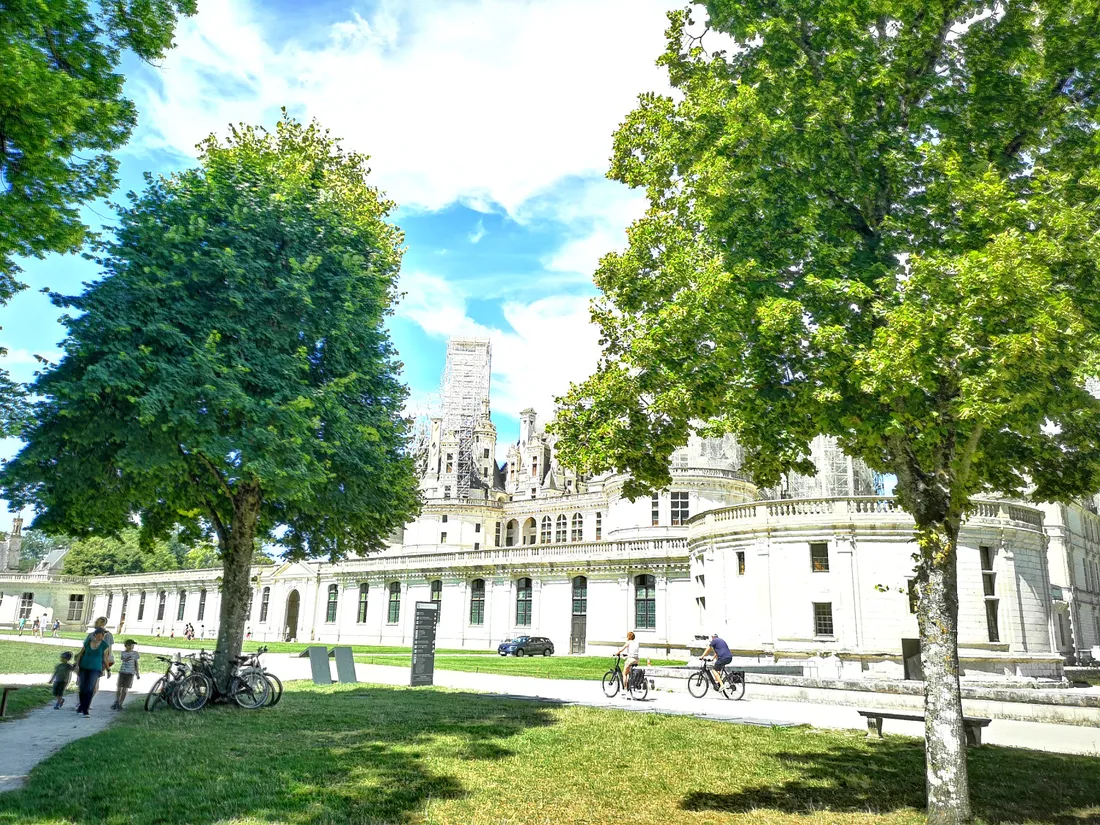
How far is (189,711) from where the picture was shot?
15523mm

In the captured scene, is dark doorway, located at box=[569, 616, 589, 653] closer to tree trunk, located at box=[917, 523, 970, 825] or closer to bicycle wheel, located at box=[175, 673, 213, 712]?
bicycle wheel, located at box=[175, 673, 213, 712]

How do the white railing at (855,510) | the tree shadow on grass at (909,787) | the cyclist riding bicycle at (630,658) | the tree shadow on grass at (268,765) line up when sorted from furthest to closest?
1. the white railing at (855,510)
2. the cyclist riding bicycle at (630,658)
3. the tree shadow on grass at (909,787)
4. the tree shadow on grass at (268,765)

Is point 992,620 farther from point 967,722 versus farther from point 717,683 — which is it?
point 967,722

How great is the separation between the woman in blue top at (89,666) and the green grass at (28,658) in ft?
30.7

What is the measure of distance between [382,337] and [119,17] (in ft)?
27.8

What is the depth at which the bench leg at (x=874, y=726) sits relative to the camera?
13211 mm

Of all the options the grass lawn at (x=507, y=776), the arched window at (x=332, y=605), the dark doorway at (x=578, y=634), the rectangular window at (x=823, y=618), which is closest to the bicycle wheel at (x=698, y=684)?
the grass lawn at (x=507, y=776)

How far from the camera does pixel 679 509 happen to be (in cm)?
5234

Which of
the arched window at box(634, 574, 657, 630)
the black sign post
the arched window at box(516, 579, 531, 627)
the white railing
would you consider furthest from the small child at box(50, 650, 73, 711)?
the arched window at box(516, 579, 531, 627)

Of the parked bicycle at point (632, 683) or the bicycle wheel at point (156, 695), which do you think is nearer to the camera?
the bicycle wheel at point (156, 695)

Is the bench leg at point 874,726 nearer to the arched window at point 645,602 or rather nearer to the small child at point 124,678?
the small child at point 124,678

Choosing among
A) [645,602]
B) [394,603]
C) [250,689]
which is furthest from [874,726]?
[394,603]

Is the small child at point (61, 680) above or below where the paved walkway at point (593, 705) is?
above

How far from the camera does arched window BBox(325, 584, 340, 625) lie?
63500 millimetres
